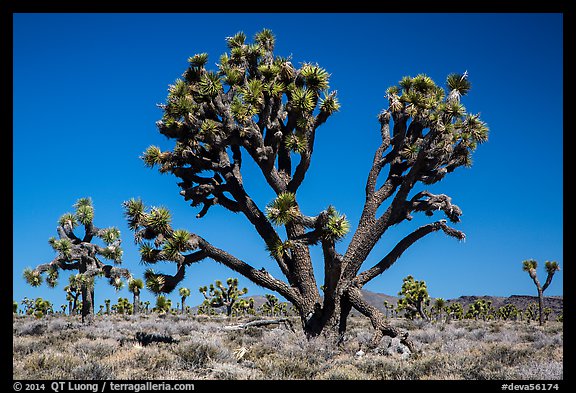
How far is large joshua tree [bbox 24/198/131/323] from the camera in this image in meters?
24.5

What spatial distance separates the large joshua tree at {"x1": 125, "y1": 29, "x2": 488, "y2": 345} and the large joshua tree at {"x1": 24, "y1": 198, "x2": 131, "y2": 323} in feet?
39.0

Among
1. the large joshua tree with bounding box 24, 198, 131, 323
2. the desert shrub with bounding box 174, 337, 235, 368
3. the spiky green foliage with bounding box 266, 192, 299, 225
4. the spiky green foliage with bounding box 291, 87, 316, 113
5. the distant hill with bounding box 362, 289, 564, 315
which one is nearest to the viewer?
the desert shrub with bounding box 174, 337, 235, 368

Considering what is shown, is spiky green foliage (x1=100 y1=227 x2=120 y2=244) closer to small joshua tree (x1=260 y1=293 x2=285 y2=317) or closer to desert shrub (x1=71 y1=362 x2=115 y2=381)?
desert shrub (x1=71 y1=362 x2=115 y2=381)

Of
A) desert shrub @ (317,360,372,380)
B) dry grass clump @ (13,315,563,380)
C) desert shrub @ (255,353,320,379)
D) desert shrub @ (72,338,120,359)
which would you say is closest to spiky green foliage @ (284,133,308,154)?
dry grass clump @ (13,315,563,380)

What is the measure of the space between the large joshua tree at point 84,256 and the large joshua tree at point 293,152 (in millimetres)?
11884

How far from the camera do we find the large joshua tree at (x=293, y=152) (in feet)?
46.4

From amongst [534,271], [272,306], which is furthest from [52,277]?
[272,306]

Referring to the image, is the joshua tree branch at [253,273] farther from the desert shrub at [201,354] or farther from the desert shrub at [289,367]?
the desert shrub at [289,367]

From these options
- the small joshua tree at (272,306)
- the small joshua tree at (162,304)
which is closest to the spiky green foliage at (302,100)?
the small joshua tree at (162,304)

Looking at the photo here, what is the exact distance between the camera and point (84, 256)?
82.0ft
